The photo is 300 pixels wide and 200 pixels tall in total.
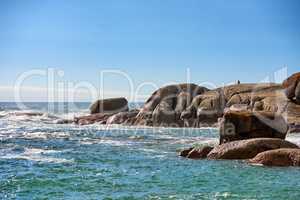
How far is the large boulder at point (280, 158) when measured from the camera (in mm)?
19234

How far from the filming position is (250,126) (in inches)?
989

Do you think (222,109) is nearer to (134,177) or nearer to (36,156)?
(36,156)

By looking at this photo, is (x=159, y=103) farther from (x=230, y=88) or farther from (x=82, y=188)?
(x=82, y=188)

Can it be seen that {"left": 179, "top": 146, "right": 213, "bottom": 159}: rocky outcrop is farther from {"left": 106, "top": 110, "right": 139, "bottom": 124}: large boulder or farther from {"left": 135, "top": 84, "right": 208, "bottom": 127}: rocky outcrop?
{"left": 106, "top": 110, "right": 139, "bottom": 124}: large boulder

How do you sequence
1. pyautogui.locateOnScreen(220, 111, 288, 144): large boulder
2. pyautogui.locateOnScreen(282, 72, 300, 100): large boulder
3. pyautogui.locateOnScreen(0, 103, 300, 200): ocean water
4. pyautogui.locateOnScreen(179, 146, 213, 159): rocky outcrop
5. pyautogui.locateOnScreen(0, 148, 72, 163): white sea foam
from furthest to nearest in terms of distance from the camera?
pyautogui.locateOnScreen(282, 72, 300, 100): large boulder, pyautogui.locateOnScreen(220, 111, 288, 144): large boulder, pyautogui.locateOnScreen(179, 146, 213, 159): rocky outcrop, pyautogui.locateOnScreen(0, 148, 72, 163): white sea foam, pyautogui.locateOnScreen(0, 103, 300, 200): ocean water

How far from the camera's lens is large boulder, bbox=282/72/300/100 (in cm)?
4494

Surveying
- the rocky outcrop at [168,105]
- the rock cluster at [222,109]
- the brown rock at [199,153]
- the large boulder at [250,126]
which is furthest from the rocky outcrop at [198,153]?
the rocky outcrop at [168,105]

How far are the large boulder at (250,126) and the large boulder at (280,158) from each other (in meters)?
4.69

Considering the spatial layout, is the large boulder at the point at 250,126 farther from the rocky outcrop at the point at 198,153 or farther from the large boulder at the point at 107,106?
the large boulder at the point at 107,106

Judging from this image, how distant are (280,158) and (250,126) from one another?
577cm

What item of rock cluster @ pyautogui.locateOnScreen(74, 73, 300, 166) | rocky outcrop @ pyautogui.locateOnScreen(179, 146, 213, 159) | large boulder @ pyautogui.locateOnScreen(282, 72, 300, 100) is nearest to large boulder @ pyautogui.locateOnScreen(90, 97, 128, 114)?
rock cluster @ pyautogui.locateOnScreen(74, 73, 300, 166)

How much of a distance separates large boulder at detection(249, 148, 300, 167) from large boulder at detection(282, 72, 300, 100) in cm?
2631

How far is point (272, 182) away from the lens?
Result: 619 inches

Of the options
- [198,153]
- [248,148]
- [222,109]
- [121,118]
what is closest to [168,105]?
[121,118]
